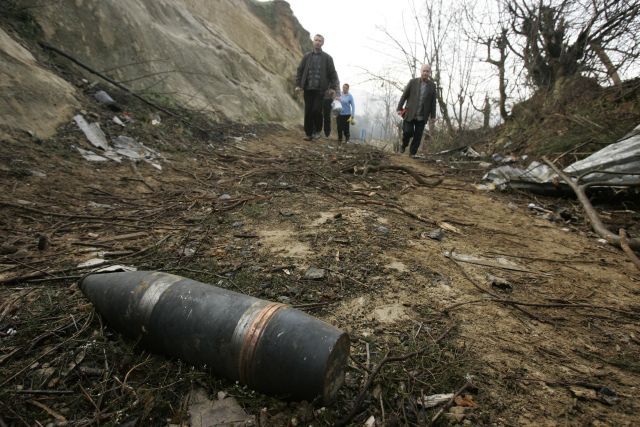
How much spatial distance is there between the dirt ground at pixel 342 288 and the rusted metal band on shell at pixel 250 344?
11 centimetres

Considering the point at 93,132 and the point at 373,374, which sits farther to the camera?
the point at 93,132

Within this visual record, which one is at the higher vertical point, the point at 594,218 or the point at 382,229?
the point at 594,218

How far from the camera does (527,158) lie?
658 cm

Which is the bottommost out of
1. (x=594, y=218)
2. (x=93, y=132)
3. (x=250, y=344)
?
(x=250, y=344)

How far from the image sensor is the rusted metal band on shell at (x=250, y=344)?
4.25 ft

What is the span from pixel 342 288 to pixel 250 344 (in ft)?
3.04

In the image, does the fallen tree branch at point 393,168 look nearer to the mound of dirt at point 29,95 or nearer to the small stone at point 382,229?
the small stone at point 382,229

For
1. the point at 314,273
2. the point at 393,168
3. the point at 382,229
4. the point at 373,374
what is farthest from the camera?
the point at 393,168

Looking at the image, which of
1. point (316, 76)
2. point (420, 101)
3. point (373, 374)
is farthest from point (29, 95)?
point (420, 101)

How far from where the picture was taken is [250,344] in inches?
51.2

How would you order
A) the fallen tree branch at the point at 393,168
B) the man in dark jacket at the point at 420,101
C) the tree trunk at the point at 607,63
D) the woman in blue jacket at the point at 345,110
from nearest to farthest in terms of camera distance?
1. the fallen tree branch at the point at 393,168
2. the tree trunk at the point at 607,63
3. the man in dark jacket at the point at 420,101
4. the woman in blue jacket at the point at 345,110

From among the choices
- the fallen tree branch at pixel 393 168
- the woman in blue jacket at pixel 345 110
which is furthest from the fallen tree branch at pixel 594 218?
the woman in blue jacket at pixel 345 110

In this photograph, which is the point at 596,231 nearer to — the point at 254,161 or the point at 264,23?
the point at 254,161

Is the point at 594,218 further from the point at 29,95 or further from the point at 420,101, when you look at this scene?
the point at 29,95
